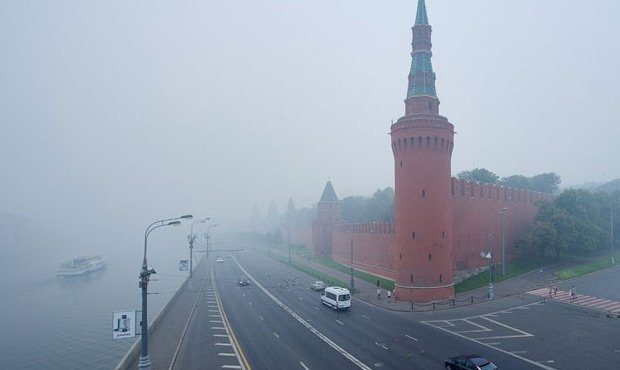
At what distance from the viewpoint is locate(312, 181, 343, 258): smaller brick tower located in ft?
316

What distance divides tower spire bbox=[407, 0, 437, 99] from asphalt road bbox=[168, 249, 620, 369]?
893 inches

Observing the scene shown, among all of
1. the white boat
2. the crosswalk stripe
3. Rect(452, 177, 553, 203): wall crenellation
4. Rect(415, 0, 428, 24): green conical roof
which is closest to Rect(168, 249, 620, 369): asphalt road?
the crosswalk stripe

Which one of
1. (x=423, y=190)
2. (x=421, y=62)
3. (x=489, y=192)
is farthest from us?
(x=489, y=192)

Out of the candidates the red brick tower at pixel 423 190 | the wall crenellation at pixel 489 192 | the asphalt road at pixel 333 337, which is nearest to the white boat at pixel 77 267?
the asphalt road at pixel 333 337

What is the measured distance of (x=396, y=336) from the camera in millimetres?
30875

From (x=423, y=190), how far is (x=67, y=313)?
156ft

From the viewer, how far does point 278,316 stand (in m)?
39.2

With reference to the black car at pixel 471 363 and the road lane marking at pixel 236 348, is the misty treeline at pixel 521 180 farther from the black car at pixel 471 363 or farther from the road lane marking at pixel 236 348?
the black car at pixel 471 363

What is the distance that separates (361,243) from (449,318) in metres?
34.8

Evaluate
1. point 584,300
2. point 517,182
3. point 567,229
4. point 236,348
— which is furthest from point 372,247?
point 517,182

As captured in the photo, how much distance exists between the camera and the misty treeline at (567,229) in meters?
54.7

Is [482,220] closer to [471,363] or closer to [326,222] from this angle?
[471,363]

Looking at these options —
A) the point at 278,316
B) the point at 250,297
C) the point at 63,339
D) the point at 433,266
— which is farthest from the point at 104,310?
the point at 433,266

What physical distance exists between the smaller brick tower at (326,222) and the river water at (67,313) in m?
30.1
